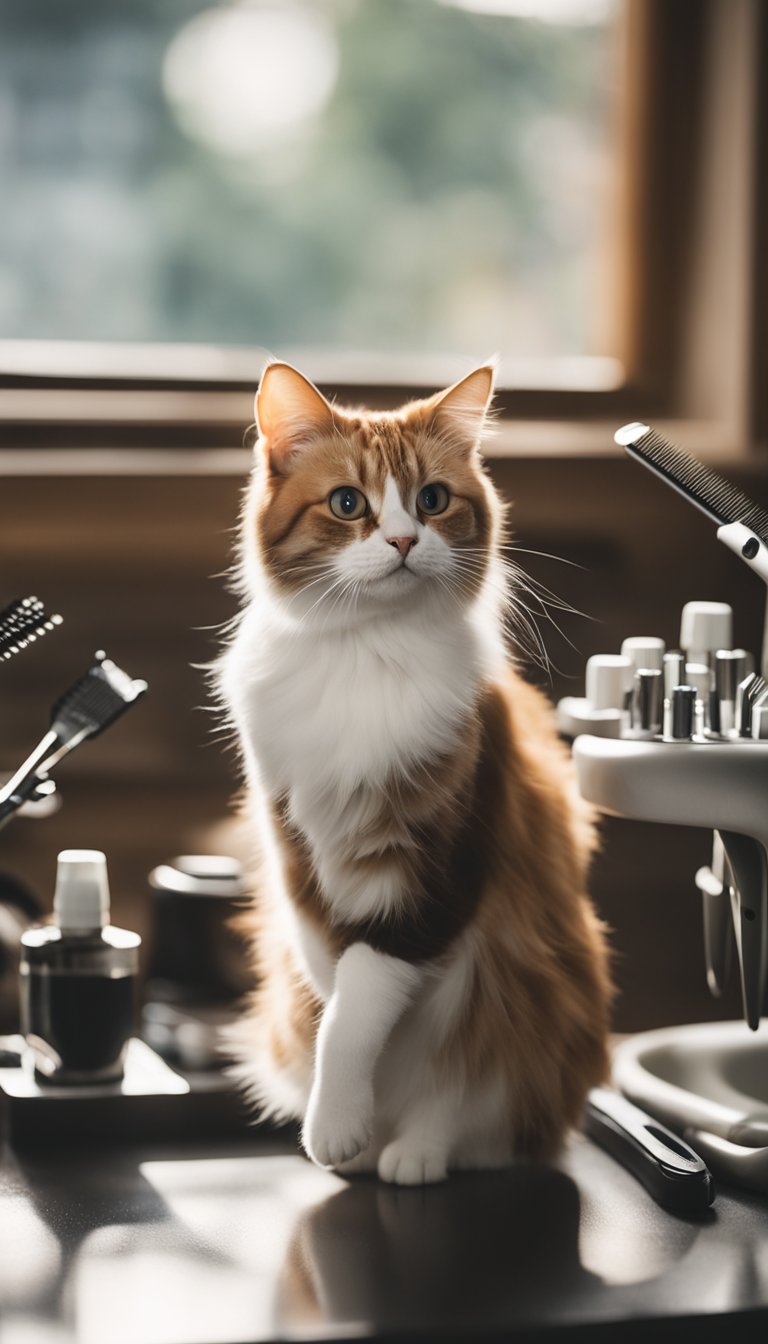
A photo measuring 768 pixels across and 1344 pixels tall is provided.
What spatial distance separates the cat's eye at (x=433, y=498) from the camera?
3.15ft

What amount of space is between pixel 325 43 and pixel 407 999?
1.10 meters

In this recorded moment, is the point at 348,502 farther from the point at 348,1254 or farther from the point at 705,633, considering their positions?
the point at 348,1254

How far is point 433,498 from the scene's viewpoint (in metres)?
0.97

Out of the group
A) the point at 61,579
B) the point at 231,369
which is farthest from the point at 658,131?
the point at 61,579

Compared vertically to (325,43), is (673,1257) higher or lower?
lower

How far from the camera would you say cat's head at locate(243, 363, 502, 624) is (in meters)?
0.92

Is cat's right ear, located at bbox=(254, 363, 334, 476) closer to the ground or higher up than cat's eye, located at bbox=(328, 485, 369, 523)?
higher up

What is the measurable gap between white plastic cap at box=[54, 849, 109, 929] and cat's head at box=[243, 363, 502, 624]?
282 millimetres

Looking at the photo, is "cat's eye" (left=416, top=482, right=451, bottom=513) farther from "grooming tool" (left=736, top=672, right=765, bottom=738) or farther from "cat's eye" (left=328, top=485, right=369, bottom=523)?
"grooming tool" (left=736, top=672, right=765, bottom=738)

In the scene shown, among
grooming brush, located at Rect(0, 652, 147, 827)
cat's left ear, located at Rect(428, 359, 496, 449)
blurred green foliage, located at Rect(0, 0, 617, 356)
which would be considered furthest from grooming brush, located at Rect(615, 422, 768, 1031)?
blurred green foliage, located at Rect(0, 0, 617, 356)

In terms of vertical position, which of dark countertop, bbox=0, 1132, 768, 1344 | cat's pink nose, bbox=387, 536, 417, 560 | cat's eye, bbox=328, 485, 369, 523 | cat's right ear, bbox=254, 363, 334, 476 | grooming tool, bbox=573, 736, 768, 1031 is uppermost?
cat's right ear, bbox=254, 363, 334, 476

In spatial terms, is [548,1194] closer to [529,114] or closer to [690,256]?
[690,256]

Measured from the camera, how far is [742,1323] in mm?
770

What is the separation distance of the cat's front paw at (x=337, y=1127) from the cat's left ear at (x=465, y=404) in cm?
46
